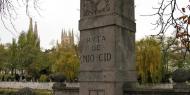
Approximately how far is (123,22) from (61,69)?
39.8 meters

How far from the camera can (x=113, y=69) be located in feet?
29.8

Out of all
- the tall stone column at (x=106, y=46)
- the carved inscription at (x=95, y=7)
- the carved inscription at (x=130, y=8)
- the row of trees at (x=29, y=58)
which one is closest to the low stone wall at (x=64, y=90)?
the tall stone column at (x=106, y=46)

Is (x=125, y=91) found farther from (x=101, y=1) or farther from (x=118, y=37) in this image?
(x=101, y=1)

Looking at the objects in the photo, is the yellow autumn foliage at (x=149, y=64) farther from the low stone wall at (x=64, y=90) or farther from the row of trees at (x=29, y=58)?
the low stone wall at (x=64, y=90)

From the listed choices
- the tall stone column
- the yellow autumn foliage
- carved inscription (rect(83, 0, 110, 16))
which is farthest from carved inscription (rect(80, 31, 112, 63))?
the yellow autumn foliage

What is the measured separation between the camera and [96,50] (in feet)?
31.6

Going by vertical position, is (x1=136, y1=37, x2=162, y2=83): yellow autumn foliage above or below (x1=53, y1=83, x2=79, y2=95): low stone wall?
above

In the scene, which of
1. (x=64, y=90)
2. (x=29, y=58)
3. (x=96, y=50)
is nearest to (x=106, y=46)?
(x=96, y=50)

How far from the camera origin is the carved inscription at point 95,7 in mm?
9516

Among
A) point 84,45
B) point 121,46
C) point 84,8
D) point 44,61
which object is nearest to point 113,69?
point 121,46

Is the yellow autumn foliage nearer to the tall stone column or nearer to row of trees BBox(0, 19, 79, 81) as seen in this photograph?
row of trees BBox(0, 19, 79, 81)

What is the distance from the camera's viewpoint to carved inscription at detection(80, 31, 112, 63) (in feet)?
30.8

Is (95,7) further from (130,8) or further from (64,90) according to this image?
(64,90)

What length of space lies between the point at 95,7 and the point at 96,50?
1267 millimetres
